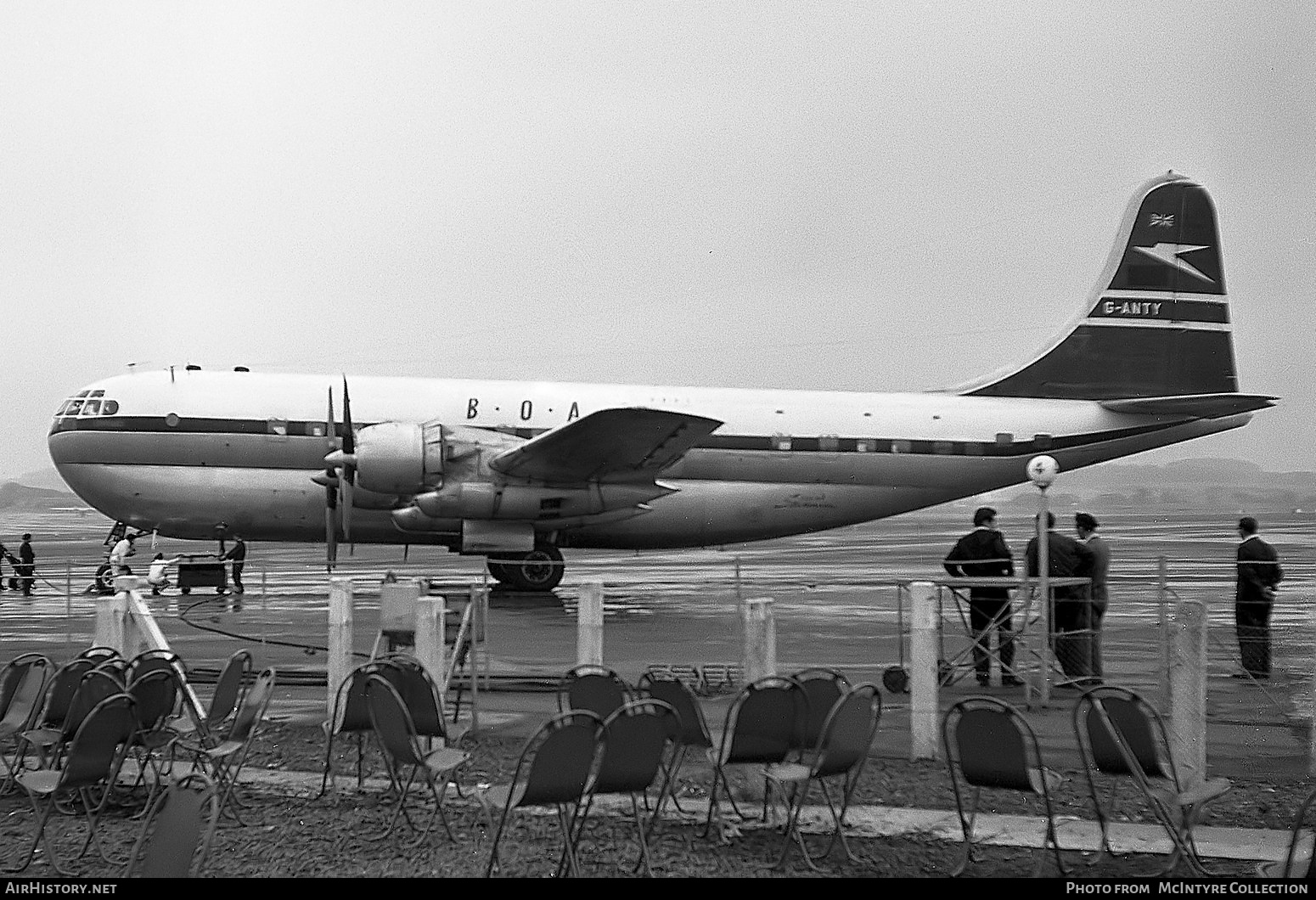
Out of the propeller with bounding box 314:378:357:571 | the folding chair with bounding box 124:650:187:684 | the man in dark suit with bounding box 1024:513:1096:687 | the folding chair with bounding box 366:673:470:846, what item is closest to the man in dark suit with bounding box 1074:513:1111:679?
the man in dark suit with bounding box 1024:513:1096:687

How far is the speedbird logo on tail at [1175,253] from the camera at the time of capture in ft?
69.2

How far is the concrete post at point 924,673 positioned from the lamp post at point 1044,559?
1.66 metres

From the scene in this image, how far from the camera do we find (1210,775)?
7309 mm

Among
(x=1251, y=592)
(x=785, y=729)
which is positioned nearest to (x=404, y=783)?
(x=785, y=729)

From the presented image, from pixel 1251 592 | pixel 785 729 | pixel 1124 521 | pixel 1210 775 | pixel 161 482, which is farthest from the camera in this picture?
pixel 1124 521

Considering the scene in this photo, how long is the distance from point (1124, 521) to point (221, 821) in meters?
57.7

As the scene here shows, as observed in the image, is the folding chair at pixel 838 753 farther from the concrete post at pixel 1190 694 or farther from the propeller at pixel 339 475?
the propeller at pixel 339 475

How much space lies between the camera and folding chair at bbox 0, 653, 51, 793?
6.79m

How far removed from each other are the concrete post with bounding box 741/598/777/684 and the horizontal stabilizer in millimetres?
14551

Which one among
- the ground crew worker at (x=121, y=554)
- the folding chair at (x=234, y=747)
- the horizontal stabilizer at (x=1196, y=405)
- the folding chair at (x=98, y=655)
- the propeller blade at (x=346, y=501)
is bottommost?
the folding chair at (x=234, y=747)

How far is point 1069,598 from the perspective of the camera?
11.1 metres

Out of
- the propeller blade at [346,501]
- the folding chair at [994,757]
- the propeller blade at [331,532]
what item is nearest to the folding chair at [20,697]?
the folding chair at [994,757]

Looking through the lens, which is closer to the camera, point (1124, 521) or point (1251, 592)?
point (1251, 592)

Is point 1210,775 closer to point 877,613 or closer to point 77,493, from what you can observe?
point 877,613
